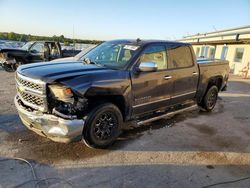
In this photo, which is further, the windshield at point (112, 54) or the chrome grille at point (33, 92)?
the windshield at point (112, 54)

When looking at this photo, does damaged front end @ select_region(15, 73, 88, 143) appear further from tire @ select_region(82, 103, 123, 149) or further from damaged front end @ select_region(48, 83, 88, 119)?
tire @ select_region(82, 103, 123, 149)

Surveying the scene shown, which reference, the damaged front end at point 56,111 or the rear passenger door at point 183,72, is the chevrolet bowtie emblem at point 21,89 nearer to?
the damaged front end at point 56,111

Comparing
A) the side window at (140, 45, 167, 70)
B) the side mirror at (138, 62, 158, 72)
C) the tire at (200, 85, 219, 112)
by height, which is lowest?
the tire at (200, 85, 219, 112)

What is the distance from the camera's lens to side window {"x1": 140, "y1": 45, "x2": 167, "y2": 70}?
471cm

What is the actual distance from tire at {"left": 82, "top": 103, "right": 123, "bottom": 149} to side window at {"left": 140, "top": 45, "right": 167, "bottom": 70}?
124 cm

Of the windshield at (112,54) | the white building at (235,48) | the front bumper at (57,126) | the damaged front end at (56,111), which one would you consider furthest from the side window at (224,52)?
the front bumper at (57,126)

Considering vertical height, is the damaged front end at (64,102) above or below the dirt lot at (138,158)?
above

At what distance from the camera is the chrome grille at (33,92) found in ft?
11.7

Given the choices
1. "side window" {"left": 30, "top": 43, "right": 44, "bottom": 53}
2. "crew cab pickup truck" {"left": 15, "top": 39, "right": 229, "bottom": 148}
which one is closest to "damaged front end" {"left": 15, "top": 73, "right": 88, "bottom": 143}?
"crew cab pickup truck" {"left": 15, "top": 39, "right": 229, "bottom": 148}

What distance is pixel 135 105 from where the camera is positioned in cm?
455

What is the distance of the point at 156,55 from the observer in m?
4.99

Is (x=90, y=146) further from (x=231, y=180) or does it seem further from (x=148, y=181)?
(x=231, y=180)

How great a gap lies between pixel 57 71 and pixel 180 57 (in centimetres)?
308

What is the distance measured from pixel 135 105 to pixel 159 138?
91cm
